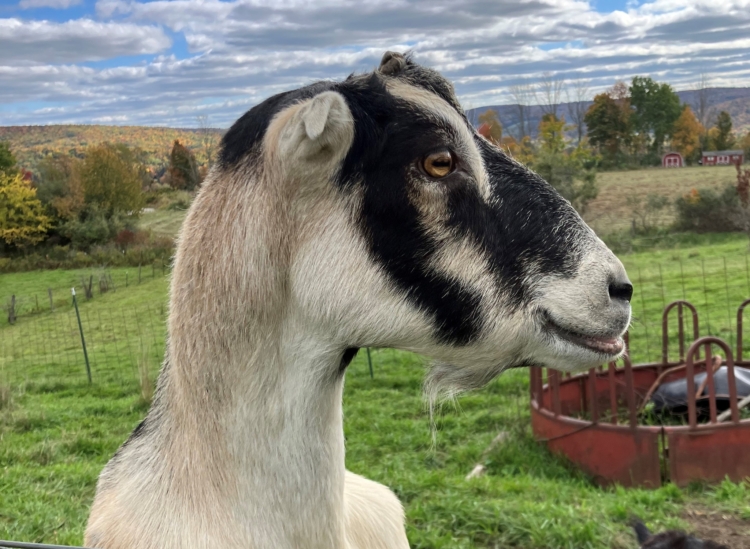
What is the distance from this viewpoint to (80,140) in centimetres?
5362

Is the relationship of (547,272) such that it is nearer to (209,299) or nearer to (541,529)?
(209,299)

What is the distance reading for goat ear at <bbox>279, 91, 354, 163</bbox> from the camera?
180 cm

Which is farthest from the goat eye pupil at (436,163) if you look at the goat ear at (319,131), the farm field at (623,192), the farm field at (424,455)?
the farm field at (623,192)

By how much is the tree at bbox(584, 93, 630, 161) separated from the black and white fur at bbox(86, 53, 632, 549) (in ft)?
181

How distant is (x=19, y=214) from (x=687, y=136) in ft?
183

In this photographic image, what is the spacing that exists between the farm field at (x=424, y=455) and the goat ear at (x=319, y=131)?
126cm

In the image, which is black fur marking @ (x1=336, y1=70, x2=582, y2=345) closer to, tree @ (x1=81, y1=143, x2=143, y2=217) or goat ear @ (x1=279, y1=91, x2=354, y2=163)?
goat ear @ (x1=279, y1=91, x2=354, y2=163)

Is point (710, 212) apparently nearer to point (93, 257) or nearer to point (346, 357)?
point (93, 257)

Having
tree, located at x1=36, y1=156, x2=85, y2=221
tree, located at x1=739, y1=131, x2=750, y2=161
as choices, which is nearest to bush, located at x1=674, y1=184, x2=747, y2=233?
tree, located at x1=36, y1=156, x2=85, y2=221

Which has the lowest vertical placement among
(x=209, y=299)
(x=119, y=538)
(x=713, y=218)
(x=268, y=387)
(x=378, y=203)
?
(x=713, y=218)

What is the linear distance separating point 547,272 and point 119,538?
1521mm

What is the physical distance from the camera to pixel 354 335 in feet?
6.79

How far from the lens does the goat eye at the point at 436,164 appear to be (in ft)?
6.50

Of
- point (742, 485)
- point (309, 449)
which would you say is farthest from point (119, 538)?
point (742, 485)
